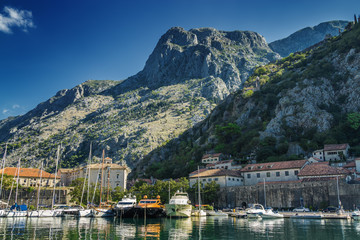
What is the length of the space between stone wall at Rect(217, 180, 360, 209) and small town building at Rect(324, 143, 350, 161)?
22291 millimetres

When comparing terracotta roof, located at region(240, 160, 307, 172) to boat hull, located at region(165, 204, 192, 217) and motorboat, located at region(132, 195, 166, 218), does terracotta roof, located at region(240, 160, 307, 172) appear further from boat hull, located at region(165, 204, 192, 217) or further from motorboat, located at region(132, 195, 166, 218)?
motorboat, located at region(132, 195, 166, 218)

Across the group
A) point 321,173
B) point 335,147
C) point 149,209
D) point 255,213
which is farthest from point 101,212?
point 335,147

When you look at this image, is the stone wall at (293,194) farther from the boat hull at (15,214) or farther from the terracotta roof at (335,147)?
the boat hull at (15,214)

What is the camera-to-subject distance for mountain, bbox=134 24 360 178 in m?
82.1

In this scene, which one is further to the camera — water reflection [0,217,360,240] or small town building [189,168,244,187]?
small town building [189,168,244,187]

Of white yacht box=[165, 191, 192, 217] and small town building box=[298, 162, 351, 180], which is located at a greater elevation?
small town building box=[298, 162, 351, 180]

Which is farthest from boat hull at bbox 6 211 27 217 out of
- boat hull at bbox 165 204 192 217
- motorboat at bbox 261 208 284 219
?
motorboat at bbox 261 208 284 219

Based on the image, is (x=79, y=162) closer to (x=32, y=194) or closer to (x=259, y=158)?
(x=32, y=194)

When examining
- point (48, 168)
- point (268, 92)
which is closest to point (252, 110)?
point (268, 92)

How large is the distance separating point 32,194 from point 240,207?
53.0m

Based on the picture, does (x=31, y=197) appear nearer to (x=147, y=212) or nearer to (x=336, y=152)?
(x=147, y=212)

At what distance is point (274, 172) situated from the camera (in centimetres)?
6419

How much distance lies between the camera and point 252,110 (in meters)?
110

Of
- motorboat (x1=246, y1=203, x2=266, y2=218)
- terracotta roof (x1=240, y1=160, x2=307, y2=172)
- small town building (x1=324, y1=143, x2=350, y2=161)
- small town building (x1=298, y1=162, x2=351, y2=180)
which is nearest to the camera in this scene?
motorboat (x1=246, y1=203, x2=266, y2=218)
